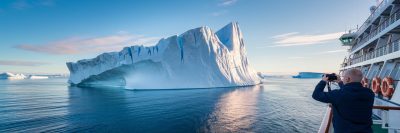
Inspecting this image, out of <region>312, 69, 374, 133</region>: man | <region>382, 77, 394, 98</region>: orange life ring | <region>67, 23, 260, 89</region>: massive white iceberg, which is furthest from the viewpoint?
<region>67, 23, 260, 89</region>: massive white iceberg

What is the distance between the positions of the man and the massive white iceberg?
34.8m

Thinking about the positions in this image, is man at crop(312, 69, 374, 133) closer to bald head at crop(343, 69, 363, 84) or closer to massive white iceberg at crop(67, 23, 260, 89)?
bald head at crop(343, 69, 363, 84)

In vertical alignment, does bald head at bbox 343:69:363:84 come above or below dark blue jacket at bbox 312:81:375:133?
above

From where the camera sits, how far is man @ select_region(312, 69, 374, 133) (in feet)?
8.41

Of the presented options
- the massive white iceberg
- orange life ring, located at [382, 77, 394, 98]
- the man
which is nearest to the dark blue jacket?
the man

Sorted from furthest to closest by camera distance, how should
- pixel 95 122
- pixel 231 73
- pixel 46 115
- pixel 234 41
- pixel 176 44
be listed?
pixel 234 41 < pixel 231 73 < pixel 176 44 < pixel 46 115 < pixel 95 122

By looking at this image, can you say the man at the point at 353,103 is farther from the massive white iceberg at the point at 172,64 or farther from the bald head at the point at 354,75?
the massive white iceberg at the point at 172,64

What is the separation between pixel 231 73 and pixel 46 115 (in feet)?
107

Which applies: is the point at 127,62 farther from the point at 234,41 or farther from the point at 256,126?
the point at 256,126

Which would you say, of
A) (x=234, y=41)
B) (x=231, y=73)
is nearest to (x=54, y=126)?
(x=231, y=73)

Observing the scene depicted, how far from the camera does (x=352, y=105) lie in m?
2.58

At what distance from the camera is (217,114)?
17703mm

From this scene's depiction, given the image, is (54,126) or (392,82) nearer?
(392,82)

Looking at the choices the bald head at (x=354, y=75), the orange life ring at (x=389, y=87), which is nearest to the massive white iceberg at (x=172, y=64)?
the orange life ring at (x=389, y=87)
